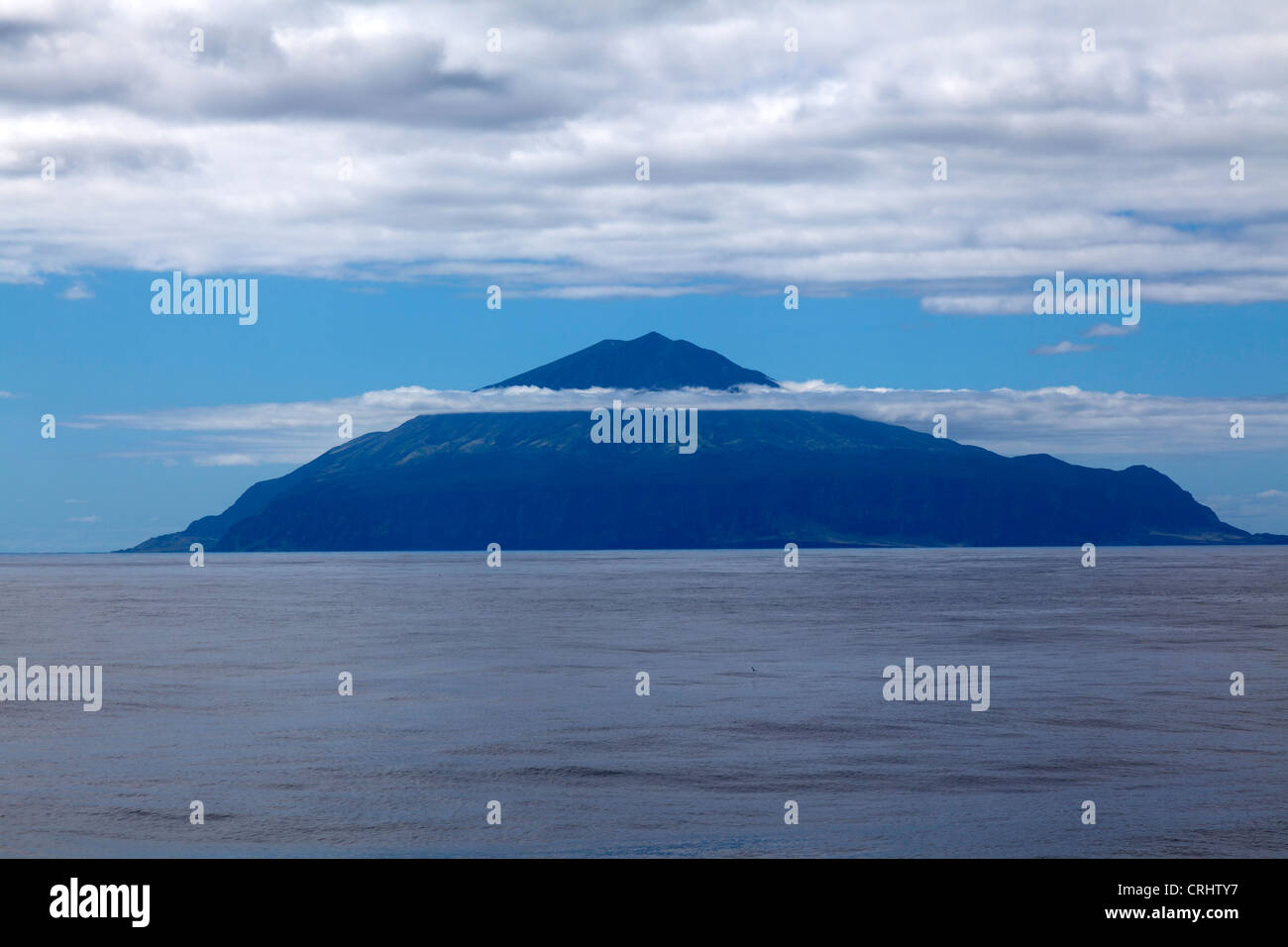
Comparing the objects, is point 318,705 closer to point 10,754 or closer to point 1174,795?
point 10,754

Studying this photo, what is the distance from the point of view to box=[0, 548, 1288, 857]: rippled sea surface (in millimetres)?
32406

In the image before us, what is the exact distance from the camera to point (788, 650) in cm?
8012

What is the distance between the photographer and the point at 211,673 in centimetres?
6850

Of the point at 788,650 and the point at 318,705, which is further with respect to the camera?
the point at 788,650

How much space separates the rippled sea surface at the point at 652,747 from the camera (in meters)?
32.4

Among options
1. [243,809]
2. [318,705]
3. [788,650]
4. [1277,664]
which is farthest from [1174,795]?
[788,650]

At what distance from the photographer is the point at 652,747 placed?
4416 centimetres
